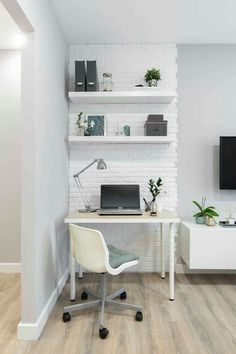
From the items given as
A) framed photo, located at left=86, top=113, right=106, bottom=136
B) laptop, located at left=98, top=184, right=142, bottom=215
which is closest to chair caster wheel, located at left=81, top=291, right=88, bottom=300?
laptop, located at left=98, top=184, right=142, bottom=215

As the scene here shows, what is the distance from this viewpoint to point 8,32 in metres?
2.91

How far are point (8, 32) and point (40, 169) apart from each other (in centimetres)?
164

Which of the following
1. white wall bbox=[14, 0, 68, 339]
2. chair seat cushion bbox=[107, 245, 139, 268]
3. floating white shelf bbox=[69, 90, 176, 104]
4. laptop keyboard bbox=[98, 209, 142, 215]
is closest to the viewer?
white wall bbox=[14, 0, 68, 339]

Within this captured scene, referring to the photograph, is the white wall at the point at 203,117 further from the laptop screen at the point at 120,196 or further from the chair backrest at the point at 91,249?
the chair backrest at the point at 91,249

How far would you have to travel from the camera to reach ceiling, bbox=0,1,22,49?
2618 millimetres

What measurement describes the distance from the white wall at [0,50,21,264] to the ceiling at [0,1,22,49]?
0.15 m

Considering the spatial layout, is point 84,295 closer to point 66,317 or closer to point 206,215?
point 66,317

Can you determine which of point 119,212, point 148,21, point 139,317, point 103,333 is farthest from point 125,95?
point 103,333

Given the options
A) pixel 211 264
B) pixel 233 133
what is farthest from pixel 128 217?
pixel 233 133

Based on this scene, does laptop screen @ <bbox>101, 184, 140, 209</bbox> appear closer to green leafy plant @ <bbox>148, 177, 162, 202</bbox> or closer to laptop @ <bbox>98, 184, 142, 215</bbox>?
laptop @ <bbox>98, 184, 142, 215</bbox>

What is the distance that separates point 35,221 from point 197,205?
1909 millimetres

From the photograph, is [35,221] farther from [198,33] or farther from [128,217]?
[198,33]

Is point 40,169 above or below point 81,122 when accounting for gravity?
below

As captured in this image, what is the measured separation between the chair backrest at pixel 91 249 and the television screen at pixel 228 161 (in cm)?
179
